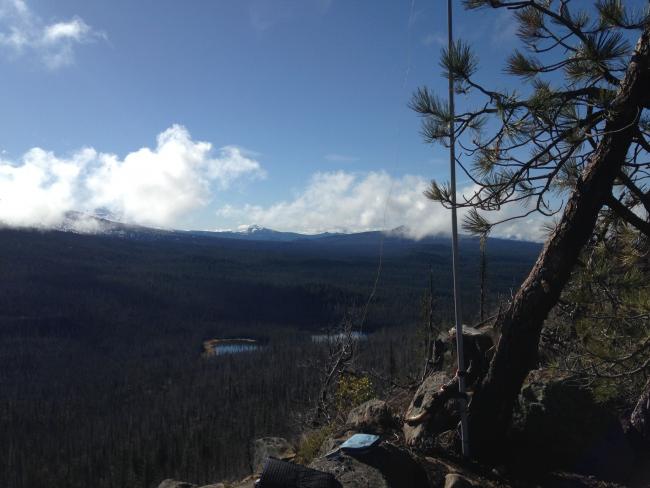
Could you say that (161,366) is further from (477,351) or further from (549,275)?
(549,275)

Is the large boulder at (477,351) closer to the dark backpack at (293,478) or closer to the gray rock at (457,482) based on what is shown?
the gray rock at (457,482)

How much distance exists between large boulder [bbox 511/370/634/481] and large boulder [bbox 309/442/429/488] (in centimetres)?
142

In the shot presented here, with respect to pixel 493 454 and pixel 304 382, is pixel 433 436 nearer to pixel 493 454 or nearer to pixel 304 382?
pixel 493 454

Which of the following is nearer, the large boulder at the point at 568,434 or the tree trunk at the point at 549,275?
the tree trunk at the point at 549,275

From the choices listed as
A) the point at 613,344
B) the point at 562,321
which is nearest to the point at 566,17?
the point at 613,344

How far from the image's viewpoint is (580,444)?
5906mm

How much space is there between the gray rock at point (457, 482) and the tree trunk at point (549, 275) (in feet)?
2.23

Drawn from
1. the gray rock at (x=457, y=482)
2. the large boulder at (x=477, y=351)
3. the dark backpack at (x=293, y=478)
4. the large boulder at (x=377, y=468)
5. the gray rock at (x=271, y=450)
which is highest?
the large boulder at (x=477, y=351)

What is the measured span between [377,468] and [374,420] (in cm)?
168

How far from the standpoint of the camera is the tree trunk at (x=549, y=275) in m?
4.35

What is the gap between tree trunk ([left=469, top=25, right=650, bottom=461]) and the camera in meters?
4.35

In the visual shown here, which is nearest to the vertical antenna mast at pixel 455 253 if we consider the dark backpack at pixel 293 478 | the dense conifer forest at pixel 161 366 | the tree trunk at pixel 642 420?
the dark backpack at pixel 293 478

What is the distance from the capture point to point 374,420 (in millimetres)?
6703

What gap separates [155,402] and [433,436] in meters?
86.2
